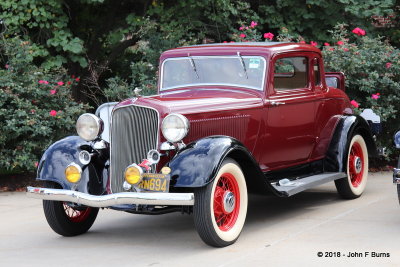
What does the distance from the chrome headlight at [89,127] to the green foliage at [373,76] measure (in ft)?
16.2

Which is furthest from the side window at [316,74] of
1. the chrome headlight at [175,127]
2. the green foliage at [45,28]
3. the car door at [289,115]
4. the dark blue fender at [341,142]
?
the green foliage at [45,28]

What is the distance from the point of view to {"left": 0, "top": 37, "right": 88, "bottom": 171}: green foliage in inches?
368

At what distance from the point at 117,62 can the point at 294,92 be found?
19.4 feet

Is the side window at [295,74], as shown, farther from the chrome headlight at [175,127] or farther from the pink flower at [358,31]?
the pink flower at [358,31]

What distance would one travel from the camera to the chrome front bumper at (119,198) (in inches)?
219

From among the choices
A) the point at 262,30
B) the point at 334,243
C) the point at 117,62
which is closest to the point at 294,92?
the point at 334,243

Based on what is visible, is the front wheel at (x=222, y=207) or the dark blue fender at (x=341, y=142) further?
the dark blue fender at (x=341, y=142)

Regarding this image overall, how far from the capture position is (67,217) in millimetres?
6625

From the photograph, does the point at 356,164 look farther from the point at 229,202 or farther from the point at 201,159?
the point at 201,159

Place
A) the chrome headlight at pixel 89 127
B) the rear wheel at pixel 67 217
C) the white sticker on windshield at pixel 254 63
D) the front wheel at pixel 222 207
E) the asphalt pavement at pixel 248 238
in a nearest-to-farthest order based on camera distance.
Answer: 1. the asphalt pavement at pixel 248 238
2. the front wheel at pixel 222 207
3. the chrome headlight at pixel 89 127
4. the rear wheel at pixel 67 217
5. the white sticker on windshield at pixel 254 63

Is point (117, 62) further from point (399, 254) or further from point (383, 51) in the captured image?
point (399, 254)

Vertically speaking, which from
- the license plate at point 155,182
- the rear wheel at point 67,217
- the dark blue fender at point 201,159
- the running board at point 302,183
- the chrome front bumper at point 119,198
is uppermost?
the dark blue fender at point 201,159

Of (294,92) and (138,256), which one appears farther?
(294,92)

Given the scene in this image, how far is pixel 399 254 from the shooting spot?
550 cm
